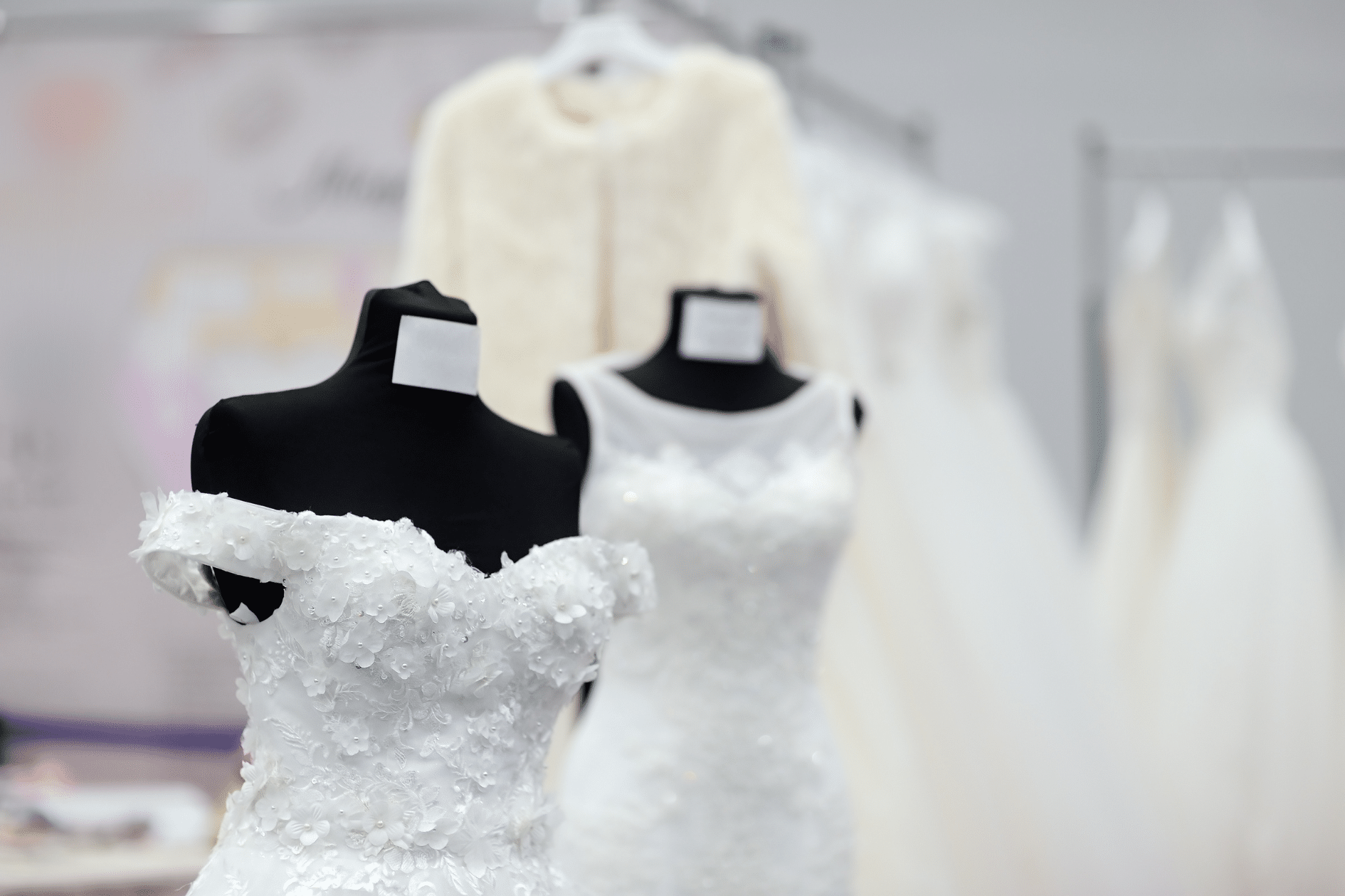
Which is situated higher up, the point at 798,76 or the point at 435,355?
the point at 798,76

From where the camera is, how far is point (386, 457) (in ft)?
4.08

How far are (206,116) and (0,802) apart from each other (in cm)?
135

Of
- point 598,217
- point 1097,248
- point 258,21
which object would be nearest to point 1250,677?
point 1097,248

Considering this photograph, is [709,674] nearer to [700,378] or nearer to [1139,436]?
[700,378]

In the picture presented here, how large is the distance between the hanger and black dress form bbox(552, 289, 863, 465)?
26.2 inches

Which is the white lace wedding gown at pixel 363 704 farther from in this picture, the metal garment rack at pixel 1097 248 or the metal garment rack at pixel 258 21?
the metal garment rack at pixel 1097 248

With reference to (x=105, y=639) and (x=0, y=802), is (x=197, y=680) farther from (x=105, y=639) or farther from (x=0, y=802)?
(x=0, y=802)

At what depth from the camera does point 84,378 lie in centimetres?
284

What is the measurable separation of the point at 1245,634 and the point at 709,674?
2.28 meters

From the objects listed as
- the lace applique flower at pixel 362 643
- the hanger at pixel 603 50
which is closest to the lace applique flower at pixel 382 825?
the lace applique flower at pixel 362 643

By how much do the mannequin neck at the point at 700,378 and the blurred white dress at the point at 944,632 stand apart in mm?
762

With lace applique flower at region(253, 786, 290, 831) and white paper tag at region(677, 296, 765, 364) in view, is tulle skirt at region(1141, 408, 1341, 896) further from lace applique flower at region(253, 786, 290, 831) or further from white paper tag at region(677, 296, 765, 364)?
lace applique flower at region(253, 786, 290, 831)

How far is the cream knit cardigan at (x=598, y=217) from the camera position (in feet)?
7.99

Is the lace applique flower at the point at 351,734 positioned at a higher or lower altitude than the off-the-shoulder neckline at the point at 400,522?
lower
